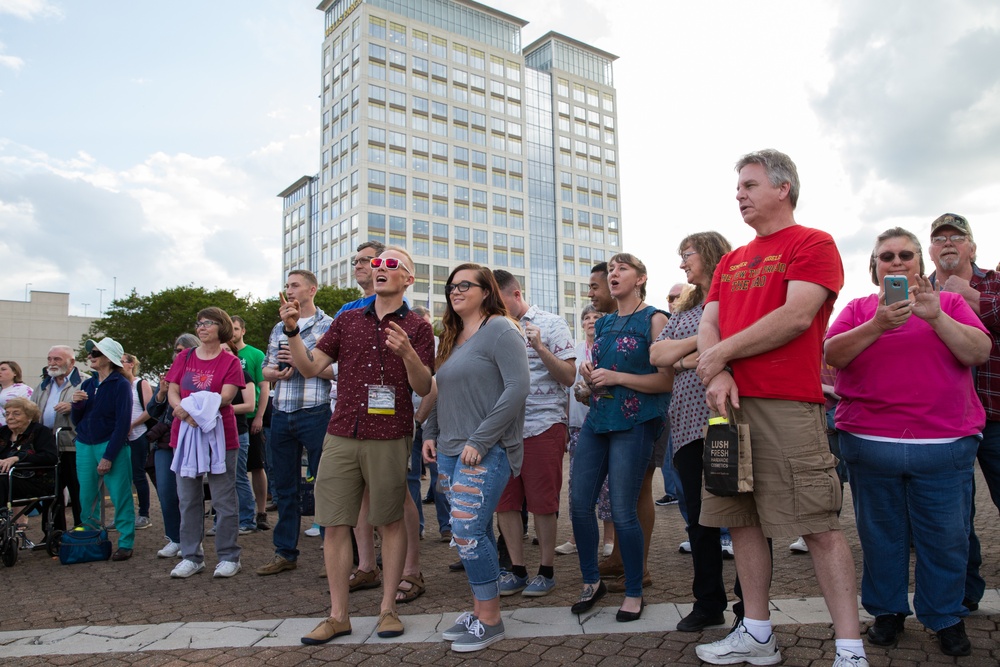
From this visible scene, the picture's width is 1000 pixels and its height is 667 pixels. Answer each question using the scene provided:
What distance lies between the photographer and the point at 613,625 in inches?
152

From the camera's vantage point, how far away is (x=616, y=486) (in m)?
4.12

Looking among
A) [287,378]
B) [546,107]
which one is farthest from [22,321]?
[287,378]

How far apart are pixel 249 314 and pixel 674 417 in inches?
1778

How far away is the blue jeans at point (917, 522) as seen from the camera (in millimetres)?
3359

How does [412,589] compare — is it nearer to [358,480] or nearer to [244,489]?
[358,480]

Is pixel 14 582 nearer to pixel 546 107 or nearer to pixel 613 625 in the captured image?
pixel 613 625

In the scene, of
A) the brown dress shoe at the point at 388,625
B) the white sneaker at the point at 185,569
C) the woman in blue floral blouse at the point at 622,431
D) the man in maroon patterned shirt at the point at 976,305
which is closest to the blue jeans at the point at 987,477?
the man in maroon patterned shirt at the point at 976,305

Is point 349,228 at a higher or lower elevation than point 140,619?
higher

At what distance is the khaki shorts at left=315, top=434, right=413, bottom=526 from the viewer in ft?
13.5

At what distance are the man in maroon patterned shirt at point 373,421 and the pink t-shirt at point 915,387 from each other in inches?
91.6

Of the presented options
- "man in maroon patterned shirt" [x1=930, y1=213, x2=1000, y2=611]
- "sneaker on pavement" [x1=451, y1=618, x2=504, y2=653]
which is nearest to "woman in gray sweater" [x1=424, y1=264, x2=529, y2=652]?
"sneaker on pavement" [x1=451, y1=618, x2=504, y2=653]

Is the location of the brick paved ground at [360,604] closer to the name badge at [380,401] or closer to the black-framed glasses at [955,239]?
the name badge at [380,401]

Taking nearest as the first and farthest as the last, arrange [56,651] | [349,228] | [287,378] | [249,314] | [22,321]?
[56,651]
[287,378]
[249,314]
[22,321]
[349,228]

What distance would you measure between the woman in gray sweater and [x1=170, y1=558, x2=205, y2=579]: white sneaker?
9.00ft
